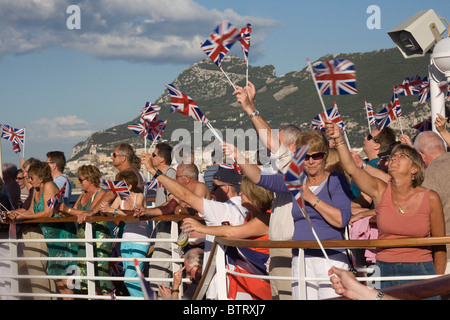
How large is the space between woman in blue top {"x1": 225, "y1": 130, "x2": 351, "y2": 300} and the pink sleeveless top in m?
0.26

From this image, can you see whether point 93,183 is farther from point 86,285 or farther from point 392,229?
point 392,229

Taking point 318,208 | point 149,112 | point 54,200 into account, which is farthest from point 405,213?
point 149,112

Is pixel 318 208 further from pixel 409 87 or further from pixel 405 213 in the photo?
pixel 409 87

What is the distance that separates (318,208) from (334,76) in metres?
0.88

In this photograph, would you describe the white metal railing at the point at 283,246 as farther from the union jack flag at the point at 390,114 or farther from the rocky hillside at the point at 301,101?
the rocky hillside at the point at 301,101

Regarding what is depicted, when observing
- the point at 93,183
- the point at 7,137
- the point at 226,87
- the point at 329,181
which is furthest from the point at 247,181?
the point at 226,87

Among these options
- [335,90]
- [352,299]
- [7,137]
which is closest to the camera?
[352,299]

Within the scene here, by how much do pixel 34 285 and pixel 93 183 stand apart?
1.27m

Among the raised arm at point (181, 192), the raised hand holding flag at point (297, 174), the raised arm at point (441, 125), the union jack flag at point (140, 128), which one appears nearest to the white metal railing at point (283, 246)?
the raised hand holding flag at point (297, 174)

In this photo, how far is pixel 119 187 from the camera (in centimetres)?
609

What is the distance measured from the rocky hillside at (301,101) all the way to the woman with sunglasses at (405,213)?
94.5 metres

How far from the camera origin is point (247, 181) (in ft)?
14.1

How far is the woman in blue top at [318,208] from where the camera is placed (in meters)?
3.92

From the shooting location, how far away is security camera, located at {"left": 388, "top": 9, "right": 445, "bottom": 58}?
6.49 metres
